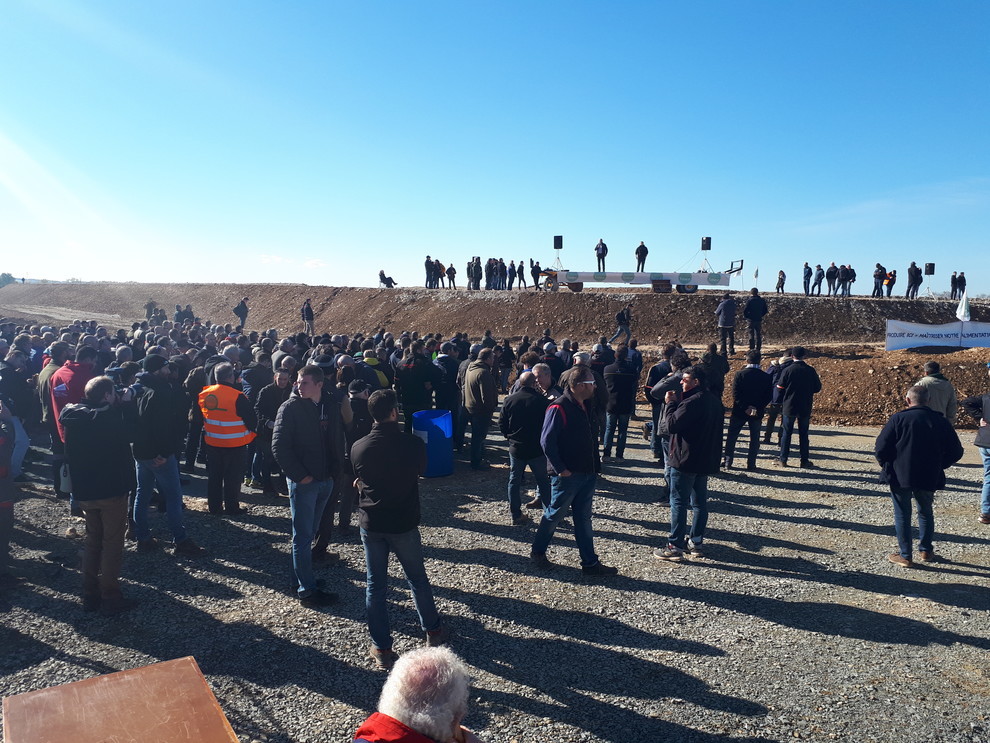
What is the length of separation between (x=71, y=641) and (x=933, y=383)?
10.4m

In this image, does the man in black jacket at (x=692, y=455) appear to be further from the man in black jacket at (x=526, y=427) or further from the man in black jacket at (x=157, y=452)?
the man in black jacket at (x=157, y=452)

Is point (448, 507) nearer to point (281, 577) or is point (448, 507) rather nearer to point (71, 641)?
point (281, 577)

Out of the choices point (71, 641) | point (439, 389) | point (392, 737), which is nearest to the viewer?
point (392, 737)

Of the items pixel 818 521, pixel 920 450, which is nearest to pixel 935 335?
pixel 818 521

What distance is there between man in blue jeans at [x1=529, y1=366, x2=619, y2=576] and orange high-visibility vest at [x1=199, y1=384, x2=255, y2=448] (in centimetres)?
399

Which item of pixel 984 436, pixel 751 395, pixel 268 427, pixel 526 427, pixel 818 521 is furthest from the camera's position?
pixel 751 395

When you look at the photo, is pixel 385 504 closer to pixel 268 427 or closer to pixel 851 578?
pixel 268 427

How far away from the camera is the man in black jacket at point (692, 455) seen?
621 centimetres

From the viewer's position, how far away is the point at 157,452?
21.4 ft

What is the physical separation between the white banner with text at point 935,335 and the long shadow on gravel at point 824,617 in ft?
51.1

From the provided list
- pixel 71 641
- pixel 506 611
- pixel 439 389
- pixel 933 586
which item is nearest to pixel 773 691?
pixel 506 611

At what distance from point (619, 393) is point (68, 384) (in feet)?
26.4

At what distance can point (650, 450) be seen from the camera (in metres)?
12.0

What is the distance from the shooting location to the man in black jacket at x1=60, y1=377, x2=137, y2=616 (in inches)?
208
